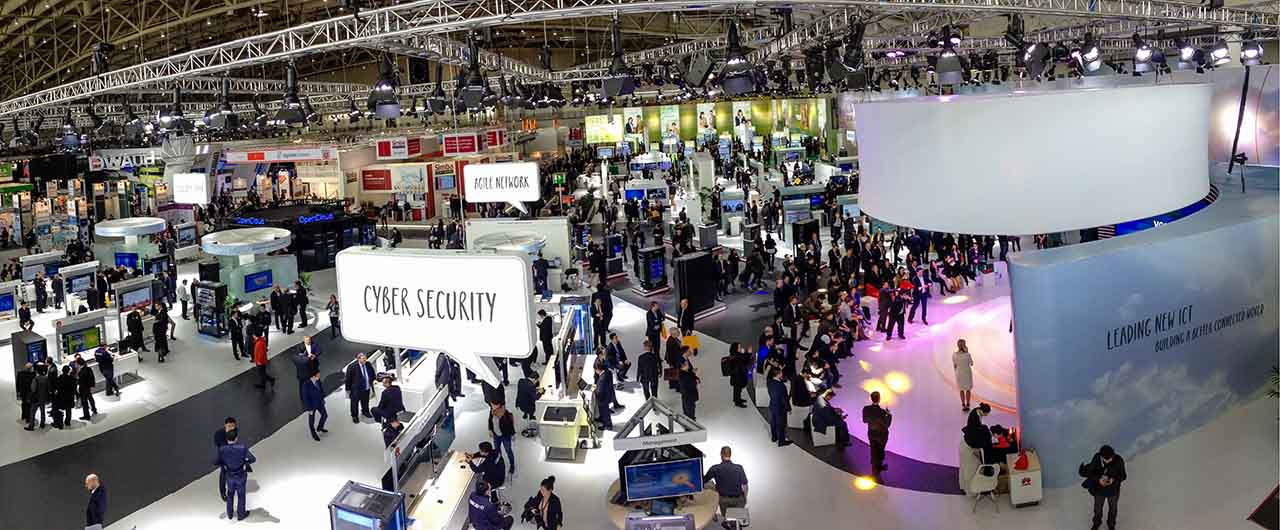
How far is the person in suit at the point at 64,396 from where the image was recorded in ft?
36.1

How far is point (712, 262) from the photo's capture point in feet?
53.3

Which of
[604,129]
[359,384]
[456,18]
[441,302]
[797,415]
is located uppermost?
[456,18]

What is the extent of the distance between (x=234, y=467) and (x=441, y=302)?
4.13m

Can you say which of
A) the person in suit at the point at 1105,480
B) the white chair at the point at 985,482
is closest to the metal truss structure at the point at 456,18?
the white chair at the point at 985,482

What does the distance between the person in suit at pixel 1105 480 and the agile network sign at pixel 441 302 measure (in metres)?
4.95

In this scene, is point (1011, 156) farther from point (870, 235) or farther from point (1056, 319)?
point (870, 235)

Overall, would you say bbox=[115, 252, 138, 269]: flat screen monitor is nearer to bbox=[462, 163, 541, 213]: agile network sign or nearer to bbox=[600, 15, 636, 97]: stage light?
bbox=[462, 163, 541, 213]: agile network sign

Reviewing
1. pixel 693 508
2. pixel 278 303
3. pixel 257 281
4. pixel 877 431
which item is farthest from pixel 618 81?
pixel 257 281

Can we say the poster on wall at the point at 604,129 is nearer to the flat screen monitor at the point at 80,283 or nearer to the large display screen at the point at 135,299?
the flat screen monitor at the point at 80,283

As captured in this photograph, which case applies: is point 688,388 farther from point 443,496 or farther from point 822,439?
point 443,496

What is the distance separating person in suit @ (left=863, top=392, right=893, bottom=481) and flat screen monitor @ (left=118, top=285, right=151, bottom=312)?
1307cm

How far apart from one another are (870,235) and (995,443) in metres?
11.1

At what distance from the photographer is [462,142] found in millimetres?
28516


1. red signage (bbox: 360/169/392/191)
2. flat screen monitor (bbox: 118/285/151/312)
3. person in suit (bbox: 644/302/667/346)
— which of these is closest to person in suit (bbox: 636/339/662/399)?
person in suit (bbox: 644/302/667/346)
